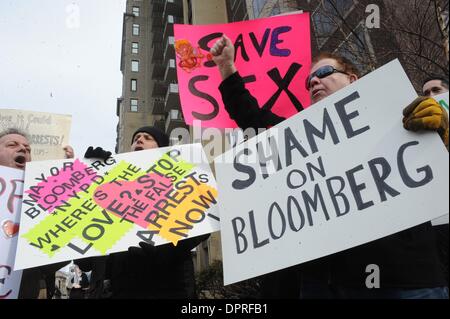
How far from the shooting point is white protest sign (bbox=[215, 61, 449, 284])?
1.24 metres

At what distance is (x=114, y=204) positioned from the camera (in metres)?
2.04

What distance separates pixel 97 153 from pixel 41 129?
1152mm

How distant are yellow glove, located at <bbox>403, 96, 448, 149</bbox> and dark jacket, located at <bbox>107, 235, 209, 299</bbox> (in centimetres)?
118

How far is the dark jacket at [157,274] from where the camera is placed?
6.16 ft

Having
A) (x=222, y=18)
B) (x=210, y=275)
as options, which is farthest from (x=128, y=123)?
(x=210, y=275)

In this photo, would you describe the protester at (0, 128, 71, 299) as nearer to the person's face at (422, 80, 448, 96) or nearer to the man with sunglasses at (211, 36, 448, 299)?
the man with sunglasses at (211, 36, 448, 299)

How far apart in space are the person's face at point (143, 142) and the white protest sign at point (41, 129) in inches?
35.9

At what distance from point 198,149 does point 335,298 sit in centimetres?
125

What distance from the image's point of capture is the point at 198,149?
91.4 inches

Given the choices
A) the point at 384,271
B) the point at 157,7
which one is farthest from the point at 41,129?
the point at 157,7
